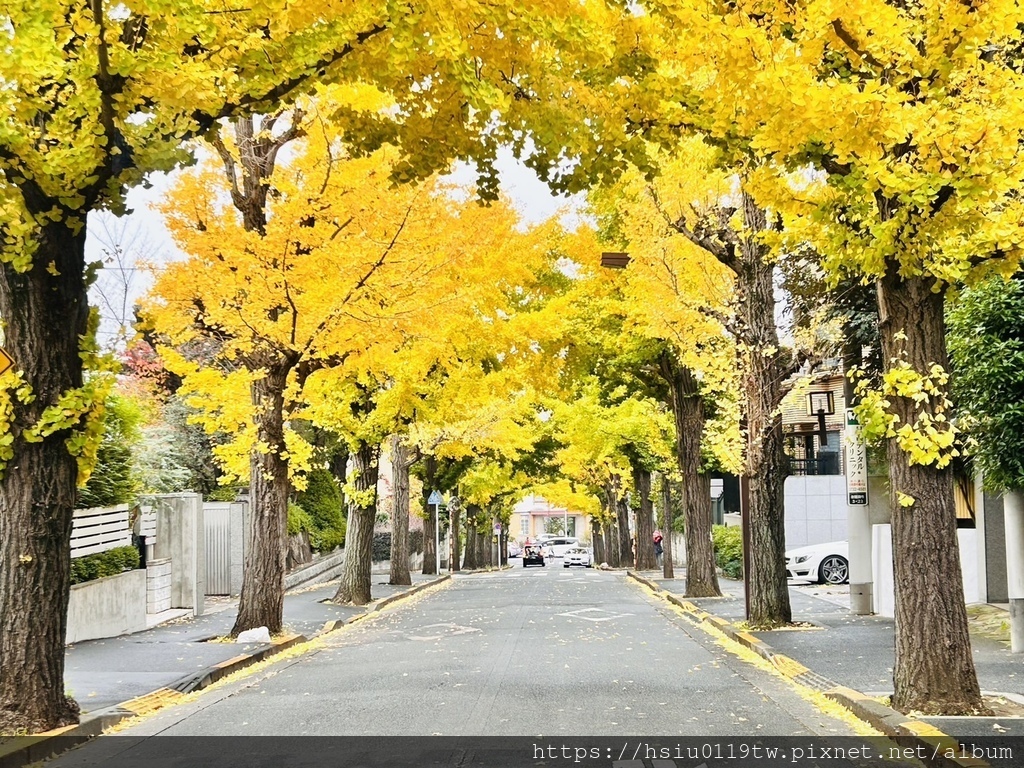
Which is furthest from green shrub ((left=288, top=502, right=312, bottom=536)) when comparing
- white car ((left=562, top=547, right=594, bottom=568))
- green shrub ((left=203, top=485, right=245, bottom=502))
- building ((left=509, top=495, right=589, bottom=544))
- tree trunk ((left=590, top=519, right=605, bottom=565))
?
building ((left=509, top=495, right=589, bottom=544))

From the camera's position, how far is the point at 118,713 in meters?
9.30

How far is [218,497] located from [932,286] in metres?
23.6

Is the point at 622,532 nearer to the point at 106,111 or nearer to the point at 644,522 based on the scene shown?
the point at 644,522

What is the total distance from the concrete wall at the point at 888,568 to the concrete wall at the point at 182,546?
12.1 meters

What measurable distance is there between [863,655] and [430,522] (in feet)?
107

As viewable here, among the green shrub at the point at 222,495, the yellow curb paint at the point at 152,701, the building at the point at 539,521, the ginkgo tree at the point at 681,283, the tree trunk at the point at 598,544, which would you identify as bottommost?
the building at the point at 539,521

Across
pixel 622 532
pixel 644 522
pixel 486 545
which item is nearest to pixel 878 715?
pixel 644 522

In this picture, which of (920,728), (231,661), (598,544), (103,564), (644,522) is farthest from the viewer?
(598,544)

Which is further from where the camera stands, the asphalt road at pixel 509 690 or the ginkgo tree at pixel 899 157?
the asphalt road at pixel 509 690

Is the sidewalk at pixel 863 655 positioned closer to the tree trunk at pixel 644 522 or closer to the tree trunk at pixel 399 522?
the tree trunk at pixel 399 522

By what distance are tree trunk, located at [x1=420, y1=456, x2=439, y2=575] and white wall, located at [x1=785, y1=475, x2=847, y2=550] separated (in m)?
13.3

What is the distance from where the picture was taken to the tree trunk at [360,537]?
23.6 meters

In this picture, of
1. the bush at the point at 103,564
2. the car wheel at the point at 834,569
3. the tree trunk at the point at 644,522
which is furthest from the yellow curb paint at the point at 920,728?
the tree trunk at the point at 644,522

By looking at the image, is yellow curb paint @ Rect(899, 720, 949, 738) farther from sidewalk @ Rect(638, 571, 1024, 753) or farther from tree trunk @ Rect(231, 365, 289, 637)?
tree trunk @ Rect(231, 365, 289, 637)
